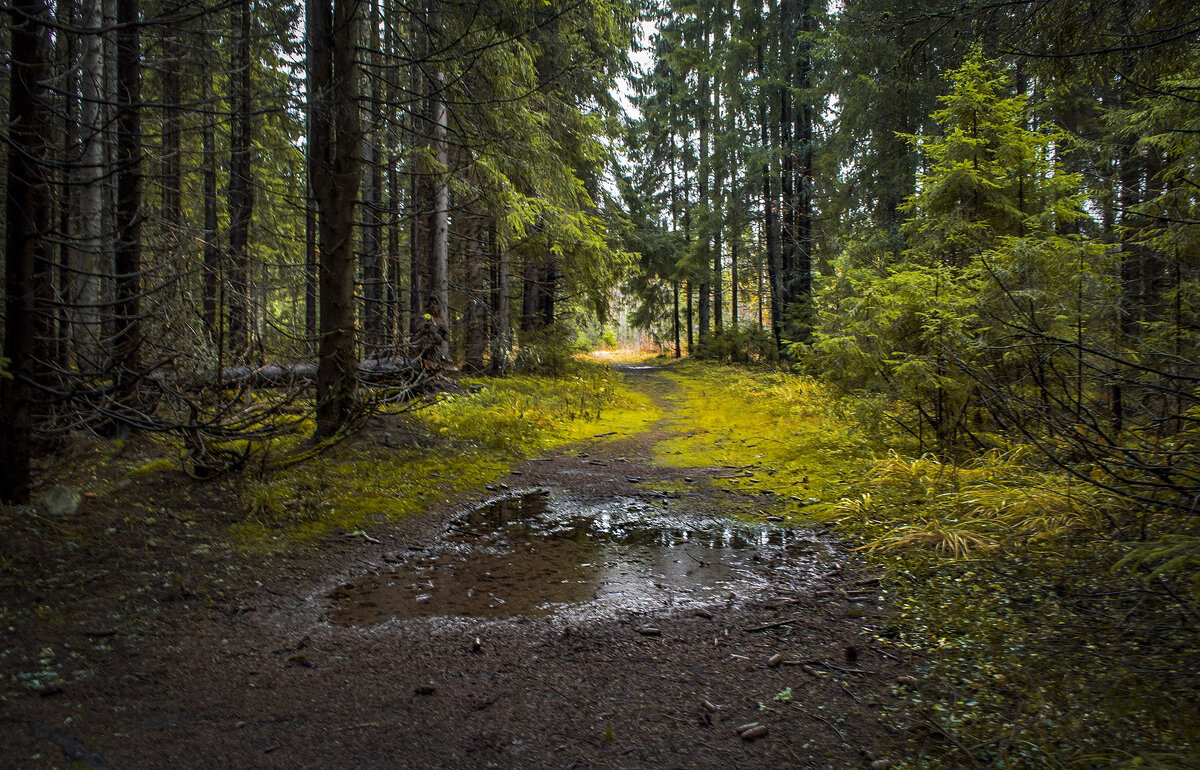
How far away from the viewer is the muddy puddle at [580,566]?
3738mm

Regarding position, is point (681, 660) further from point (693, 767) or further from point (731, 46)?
point (731, 46)

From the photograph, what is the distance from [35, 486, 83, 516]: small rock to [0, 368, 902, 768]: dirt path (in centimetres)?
105

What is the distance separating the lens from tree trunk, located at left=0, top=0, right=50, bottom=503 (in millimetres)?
3838

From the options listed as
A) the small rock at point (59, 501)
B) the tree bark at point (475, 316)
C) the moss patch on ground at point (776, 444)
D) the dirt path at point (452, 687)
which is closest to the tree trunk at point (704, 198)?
the moss patch on ground at point (776, 444)

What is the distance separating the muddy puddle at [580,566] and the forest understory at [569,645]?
5 centimetres

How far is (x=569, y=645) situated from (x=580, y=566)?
118 centimetres

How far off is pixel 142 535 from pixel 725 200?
20.7 meters

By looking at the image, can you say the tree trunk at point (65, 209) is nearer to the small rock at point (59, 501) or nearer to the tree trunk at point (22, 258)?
the tree trunk at point (22, 258)

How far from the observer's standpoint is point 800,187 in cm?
1834

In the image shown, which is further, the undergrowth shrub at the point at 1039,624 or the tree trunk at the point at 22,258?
the tree trunk at the point at 22,258

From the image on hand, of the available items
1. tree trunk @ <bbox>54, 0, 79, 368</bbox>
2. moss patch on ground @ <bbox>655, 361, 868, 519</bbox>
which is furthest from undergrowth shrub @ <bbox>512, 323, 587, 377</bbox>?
tree trunk @ <bbox>54, 0, 79, 368</bbox>

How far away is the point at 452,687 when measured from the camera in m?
2.79

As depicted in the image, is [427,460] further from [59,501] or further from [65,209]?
[65,209]

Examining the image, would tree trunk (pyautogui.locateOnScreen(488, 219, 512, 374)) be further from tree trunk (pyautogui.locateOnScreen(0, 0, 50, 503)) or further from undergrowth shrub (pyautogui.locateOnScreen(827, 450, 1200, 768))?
undergrowth shrub (pyautogui.locateOnScreen(827, 450, 1200, 768))
